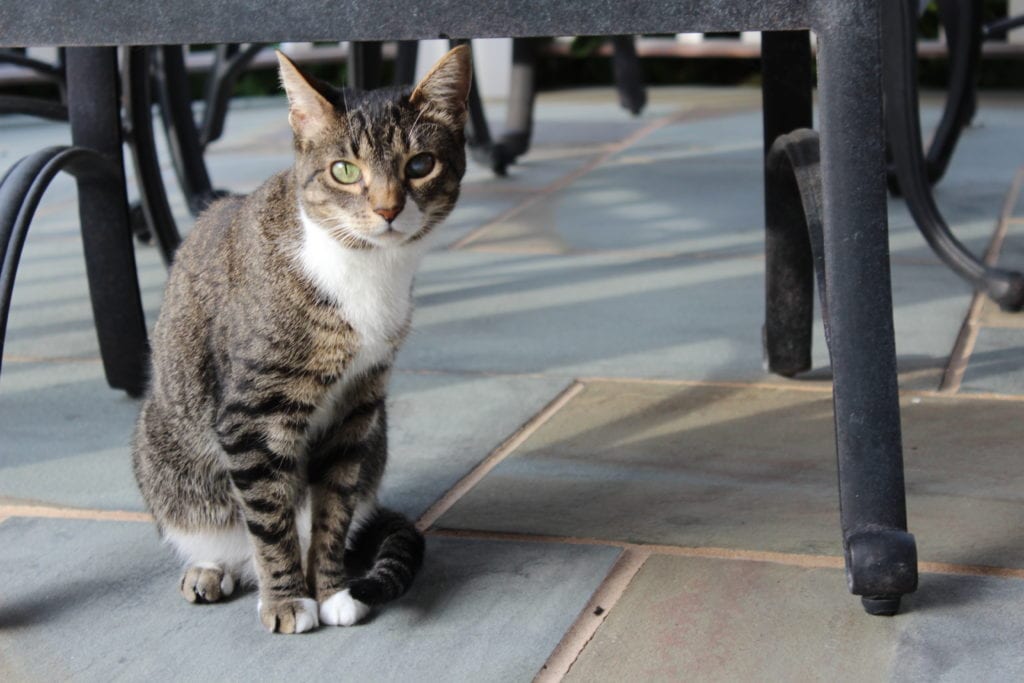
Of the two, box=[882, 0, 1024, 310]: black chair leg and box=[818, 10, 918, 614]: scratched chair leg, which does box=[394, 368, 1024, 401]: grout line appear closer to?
box=[882, 0, 1024, 310]: black chair leg

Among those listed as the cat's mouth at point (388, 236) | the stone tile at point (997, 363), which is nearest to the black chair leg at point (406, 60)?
the stone tile at point (997, 363)

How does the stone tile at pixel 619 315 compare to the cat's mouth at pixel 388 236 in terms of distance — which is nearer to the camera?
the cat's mouth at pixel 388 236

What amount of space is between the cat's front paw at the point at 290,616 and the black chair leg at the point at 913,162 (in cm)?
179

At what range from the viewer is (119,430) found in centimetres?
244

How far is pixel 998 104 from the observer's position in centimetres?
582

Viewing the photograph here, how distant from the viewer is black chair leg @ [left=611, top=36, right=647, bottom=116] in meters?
5.12

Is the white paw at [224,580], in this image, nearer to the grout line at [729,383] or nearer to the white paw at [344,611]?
the white paw at [344,611]

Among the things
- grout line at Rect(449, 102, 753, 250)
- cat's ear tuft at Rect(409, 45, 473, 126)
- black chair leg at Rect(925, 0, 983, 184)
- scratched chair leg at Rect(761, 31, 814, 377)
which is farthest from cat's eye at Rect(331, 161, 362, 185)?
black chair leg at Rect(925, 0, 983, 184)

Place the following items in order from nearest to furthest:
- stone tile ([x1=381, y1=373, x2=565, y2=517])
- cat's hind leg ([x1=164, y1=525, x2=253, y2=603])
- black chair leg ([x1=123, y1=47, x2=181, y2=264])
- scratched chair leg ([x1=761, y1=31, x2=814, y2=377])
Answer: cat's hind leg ([x1=164, y1=525, x2=253, y2=603])
stone tile ([x1=381, y1=373, x2=565, y2=517])
scratched chair leg ([x1=761, y1=31, x2=814, y2=377])
black chair leg ([x1=123, y1=47, x2=181, y2=264])

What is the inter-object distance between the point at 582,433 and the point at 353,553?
0.56 metres

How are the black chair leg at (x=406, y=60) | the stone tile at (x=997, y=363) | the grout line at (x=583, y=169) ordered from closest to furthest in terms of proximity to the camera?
1. the stone tile at (x=997, y=363)
2. the grout line at (x=583, y=169)
3. the black chair leg at (x=406, y=60)

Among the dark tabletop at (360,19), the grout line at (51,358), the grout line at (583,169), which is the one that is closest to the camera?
the dark tabletop at (360,19)

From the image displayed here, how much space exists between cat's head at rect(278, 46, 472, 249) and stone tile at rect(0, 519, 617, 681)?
509mm

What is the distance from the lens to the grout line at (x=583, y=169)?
3918 mm
